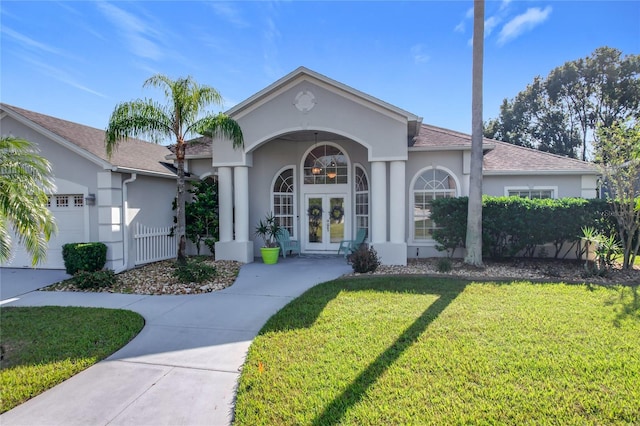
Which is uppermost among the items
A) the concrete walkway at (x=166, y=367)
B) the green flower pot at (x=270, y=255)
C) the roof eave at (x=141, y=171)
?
the roof eave at (x=141, y=171)

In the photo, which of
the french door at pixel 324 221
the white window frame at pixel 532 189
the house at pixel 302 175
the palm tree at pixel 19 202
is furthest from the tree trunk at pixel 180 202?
the white window frame at pixel 532 189

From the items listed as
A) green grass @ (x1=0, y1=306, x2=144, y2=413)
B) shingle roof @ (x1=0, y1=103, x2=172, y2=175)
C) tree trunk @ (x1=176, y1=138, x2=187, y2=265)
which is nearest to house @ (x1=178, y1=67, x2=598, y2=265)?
shingle roof @ (x1=0, y1=103, x2=172, y2=175)

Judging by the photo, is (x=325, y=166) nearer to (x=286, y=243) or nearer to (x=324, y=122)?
(x=324, y=122)

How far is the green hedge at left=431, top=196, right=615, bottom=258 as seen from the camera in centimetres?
984

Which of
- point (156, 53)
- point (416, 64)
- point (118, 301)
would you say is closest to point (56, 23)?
point (156, 53)

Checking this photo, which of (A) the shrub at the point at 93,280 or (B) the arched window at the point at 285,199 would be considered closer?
(A) the shrub at the point at 93,280

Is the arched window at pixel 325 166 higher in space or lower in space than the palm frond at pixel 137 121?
lower

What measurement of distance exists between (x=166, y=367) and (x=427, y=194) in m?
10.0

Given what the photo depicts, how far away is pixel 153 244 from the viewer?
11789 mm

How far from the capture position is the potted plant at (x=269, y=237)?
454 inches

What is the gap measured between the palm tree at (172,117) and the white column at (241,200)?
87.3 inches

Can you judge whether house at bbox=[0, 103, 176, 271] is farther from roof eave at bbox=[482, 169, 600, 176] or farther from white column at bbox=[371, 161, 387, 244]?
roof eave at bbox=[482, 169, 600, 176]

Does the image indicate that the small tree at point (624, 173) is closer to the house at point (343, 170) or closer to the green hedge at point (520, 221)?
the green hedge at point (520, 221)

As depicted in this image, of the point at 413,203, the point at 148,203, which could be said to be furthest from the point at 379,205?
the point at 148,203
